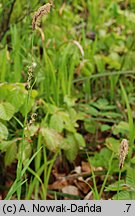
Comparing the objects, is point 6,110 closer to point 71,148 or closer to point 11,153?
point 11,153

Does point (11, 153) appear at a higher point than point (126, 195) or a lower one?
higher

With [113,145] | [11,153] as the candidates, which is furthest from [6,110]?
[113,145]

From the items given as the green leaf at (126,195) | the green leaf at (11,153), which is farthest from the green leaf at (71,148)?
the green leaf at (126,195)

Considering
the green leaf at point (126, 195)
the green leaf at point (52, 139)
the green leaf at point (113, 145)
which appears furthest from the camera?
the green leaf at point (113, 145)

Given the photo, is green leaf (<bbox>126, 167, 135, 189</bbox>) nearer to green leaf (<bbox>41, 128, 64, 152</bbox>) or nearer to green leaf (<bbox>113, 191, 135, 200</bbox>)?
green leaf (<bbox>113, 191, 135, 200</bbox>)

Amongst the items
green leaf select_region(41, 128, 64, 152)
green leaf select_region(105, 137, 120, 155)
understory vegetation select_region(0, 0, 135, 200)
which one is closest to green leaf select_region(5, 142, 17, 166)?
understory vegetation select_region(0, 0, 135, 200)

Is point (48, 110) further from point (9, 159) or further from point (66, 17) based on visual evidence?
point (66, 17)

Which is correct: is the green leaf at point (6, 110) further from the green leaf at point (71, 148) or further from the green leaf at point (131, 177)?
the green leaf at point (131, 177)
